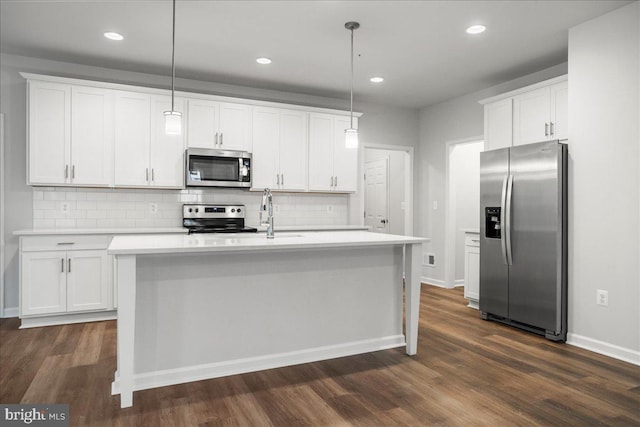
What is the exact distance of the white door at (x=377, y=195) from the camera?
7195mm

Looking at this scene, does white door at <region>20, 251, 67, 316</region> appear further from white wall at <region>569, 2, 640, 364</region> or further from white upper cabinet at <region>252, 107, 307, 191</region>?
white wall at <region>569, 2, 640, 364</region>

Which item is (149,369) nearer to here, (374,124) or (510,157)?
(510,157)

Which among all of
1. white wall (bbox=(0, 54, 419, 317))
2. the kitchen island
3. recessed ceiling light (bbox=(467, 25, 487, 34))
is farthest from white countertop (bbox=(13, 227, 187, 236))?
recessed ceiling light (bbox=(467, 25, 487, 34))

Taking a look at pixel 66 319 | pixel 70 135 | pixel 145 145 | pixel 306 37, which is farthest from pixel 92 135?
pixel 306 37

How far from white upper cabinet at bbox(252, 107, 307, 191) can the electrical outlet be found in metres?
3.31

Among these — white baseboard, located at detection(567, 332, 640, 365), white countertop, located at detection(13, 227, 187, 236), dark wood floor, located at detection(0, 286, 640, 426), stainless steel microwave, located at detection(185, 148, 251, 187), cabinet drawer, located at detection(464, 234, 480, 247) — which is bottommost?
dark wood floor, located at detection(0, 286, 640, 426)

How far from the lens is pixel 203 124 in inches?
189

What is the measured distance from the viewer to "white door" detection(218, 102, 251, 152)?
193 inches

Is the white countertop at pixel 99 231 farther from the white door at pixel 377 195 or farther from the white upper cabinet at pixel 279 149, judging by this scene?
the white door at pixel 377 195

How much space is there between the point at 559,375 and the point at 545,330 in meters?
0.92

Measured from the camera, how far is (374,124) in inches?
245

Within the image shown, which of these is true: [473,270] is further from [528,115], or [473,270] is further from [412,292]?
[412,292]

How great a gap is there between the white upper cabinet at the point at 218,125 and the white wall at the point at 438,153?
2836 mm

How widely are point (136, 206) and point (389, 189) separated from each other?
4.02 meters
